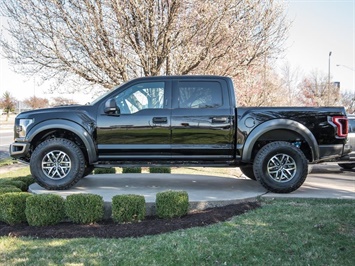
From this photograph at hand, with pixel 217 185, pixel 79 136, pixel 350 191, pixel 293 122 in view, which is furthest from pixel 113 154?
pixel 350 191

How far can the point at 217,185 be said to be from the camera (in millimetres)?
6992

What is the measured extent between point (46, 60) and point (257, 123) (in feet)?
22.6

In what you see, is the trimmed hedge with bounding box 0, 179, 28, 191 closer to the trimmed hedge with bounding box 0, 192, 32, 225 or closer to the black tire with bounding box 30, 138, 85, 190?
the black tire with bounding box 30, 138, 85, 190

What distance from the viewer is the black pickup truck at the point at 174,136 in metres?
6.03

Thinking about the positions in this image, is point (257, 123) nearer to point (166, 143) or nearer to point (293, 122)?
point (293, 122)

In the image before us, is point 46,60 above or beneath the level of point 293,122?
above

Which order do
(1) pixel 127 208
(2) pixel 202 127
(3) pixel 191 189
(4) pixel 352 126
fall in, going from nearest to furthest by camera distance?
(1) pixel 127 208 < (2) pixel 202 127 < (3) pixel 191 189 < (4) pixel 352 126

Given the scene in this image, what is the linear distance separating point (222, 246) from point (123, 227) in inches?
56.5

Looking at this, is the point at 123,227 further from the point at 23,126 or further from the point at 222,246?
the point at 23,126

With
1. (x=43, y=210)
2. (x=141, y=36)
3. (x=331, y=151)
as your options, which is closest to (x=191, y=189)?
(x=331, y=151)

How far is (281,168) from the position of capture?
6.10 m

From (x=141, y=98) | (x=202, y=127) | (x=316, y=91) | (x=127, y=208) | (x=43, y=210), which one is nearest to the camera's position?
(x=43, y=210)

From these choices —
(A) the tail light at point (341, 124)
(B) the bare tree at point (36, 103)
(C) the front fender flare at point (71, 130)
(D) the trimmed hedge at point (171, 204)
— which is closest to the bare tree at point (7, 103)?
(B) the bare tree at point (36, 103)

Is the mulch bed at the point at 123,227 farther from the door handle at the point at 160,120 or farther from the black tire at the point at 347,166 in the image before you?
the black tire at the point at 347,166
